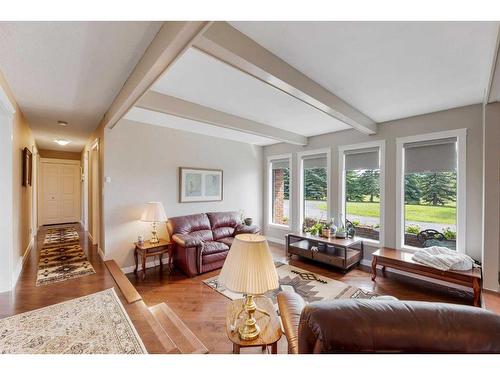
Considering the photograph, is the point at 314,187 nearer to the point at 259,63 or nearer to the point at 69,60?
the point at 259,63

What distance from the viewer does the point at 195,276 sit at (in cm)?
348

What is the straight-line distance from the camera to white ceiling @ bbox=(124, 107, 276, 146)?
347cm

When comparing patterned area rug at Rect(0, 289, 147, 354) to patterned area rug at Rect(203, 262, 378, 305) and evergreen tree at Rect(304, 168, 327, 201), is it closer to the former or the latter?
patterned area rug at Rect(203, 262, 378, 305)

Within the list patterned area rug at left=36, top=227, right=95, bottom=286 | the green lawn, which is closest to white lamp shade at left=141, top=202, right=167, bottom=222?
patterned area rug at left=36, top=227, right=95, bottom=286

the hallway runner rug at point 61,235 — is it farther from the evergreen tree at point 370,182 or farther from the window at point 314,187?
the evergreen tree at point 370,182

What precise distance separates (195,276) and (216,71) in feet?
9.50

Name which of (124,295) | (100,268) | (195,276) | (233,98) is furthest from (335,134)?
(100,268)

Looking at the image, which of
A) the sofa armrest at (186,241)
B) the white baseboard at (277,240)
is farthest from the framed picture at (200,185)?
the white baseboard at (277,240)

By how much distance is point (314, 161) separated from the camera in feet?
16.5

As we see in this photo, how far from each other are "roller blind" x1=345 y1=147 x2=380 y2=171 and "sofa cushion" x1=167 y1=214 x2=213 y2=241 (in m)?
3.03

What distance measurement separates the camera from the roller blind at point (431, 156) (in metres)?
3.30

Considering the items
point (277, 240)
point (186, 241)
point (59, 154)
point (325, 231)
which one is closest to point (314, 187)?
point (325, 231)

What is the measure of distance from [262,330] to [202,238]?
108 inches
